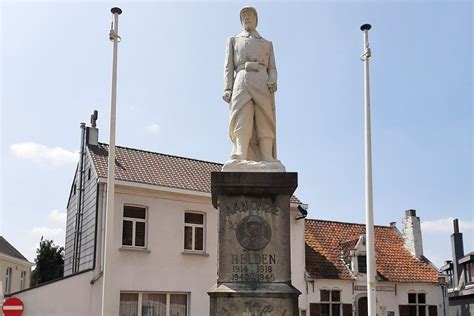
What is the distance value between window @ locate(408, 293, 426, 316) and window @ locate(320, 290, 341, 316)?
3745 millimetres

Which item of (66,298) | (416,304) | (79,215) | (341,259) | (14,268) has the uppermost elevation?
(79,215)

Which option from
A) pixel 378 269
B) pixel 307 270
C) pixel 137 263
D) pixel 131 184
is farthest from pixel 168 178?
pixel 378 269

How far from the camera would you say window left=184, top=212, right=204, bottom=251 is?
21.5m

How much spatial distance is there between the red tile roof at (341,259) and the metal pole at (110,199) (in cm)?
1136

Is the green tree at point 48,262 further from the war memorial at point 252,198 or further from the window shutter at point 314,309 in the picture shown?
the war memorial at point 252,198

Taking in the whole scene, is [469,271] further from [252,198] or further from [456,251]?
[252,198]

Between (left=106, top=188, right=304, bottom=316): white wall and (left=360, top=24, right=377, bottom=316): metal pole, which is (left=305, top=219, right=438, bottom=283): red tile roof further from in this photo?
(left=360, top=24, right=377, bottom=316): metal pole

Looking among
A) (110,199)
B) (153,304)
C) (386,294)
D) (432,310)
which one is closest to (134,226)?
(153,304)

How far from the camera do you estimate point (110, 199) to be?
14.7 m

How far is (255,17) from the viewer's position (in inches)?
349

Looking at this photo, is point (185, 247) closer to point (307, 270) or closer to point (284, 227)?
point (307, 270)

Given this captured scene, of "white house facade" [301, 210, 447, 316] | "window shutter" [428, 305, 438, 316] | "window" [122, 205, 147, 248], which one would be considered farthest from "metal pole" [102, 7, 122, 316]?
"window shutter" [428, 305, 438, 316]

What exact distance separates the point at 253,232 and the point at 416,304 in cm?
2040

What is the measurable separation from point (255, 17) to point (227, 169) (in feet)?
8.05
